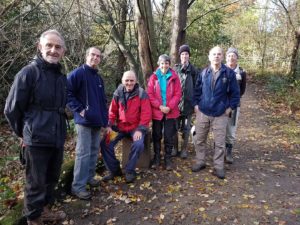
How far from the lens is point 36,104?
361cm

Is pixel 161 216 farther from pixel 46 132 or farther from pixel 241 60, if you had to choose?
pixel 241 60

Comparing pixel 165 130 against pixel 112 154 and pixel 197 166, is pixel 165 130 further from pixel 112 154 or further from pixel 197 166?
pixel 112 154

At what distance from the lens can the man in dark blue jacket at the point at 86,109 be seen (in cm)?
455

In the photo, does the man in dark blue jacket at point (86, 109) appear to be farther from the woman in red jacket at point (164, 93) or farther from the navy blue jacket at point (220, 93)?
→ the navy blue jacket at point (220, 93)

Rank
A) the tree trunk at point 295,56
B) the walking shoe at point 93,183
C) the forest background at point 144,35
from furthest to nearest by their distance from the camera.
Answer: the tree trunk at point 295,56, the forest background at point 144,35, the walking shoe at point 93,183

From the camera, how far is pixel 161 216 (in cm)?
452

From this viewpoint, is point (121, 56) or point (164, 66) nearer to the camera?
point (164, 66)

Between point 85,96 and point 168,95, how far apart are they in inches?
66.0

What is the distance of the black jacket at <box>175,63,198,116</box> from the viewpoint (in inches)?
241

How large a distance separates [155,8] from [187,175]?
370 inches

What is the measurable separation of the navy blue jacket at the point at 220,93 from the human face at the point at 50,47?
2836 mm

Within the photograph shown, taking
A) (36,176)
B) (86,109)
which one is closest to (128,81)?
(86,109)

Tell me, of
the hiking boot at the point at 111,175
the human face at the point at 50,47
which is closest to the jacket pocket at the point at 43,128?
the human face at the point at 50,47

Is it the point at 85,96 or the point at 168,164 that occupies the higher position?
the point at 85,96
